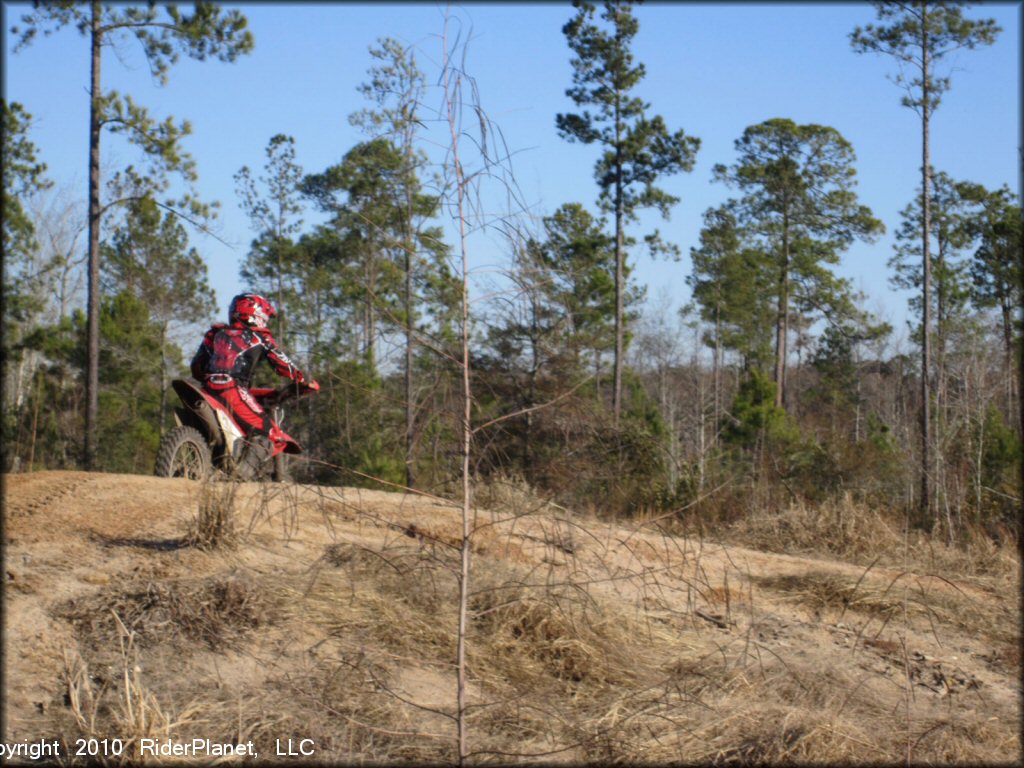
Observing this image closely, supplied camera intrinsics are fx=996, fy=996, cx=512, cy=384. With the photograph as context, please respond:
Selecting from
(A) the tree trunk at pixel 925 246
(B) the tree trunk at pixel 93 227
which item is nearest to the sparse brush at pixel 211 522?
(B) the tree trunk at pixel 93 227

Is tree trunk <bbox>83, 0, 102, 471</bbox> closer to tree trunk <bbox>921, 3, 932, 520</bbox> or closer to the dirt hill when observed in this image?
the dirt hill

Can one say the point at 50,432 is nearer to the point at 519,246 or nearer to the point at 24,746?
the point at 24,746

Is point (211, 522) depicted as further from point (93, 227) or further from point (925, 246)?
point (925, 246)

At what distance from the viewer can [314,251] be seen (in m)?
29.9

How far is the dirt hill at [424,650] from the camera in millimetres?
4414

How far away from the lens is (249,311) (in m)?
8.31

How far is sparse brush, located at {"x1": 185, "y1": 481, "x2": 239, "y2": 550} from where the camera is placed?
6.17 m

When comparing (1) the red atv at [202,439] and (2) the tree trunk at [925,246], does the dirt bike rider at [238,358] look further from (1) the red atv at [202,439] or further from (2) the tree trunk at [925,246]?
(2) the tree trunk at [925,246]

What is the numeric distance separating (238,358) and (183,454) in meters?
0.91

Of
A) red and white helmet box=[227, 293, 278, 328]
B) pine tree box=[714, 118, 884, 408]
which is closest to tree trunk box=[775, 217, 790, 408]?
pine tree box=[714, 118, 884, 408]

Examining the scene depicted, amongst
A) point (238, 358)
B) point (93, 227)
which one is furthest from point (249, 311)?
point (93, 227)

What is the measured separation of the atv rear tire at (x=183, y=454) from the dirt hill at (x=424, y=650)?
0.55 metres

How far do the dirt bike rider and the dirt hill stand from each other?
1040 millimetres

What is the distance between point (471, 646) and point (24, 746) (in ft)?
7.49
